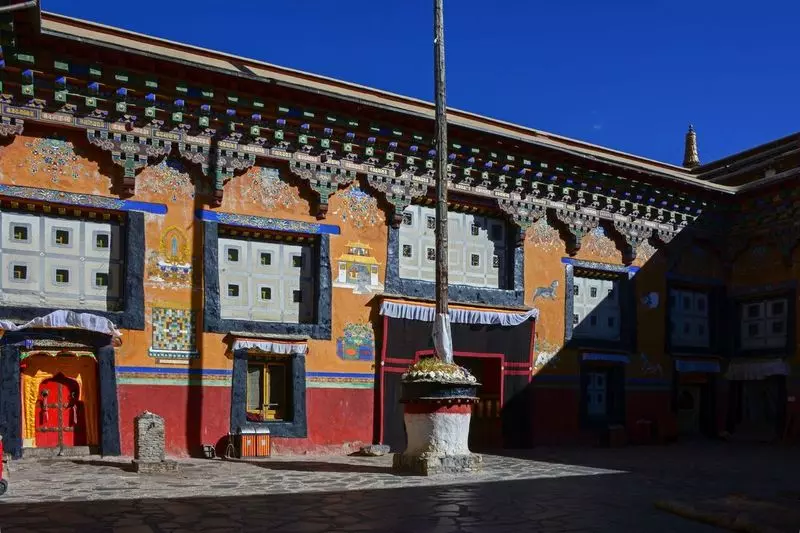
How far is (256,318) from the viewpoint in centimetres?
1377

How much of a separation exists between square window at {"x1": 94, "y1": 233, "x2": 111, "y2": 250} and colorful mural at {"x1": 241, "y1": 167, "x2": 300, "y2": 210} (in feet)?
7.51

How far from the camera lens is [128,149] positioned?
12672 mm

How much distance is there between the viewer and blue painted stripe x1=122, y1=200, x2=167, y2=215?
1269 cm

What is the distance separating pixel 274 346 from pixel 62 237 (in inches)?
143

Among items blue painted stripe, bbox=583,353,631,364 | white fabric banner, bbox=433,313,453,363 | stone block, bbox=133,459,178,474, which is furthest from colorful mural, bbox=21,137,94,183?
blue painted stripe, bbox=583,353,631,364

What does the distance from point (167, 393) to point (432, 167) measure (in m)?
6.28

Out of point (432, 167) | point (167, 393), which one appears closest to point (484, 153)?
point (432, 167)

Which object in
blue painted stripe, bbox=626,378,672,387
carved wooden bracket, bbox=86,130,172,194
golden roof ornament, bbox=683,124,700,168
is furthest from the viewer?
golden roof ornament, bbox=683,124,700,168

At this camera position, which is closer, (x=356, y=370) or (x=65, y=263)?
(x=65, y=263)

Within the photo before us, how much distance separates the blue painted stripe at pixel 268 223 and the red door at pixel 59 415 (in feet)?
10.7

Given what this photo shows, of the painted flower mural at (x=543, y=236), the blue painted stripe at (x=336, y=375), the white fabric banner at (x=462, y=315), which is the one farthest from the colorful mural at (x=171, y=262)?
the painted flower mural at (x=543, y=236)

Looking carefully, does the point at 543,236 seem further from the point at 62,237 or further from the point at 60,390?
the point at 60,390

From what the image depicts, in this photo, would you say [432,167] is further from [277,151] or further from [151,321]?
[151,321]

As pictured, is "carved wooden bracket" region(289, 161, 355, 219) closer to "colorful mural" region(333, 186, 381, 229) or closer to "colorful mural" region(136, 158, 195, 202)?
"colorful mural" region(333, 186, 381, 229)
